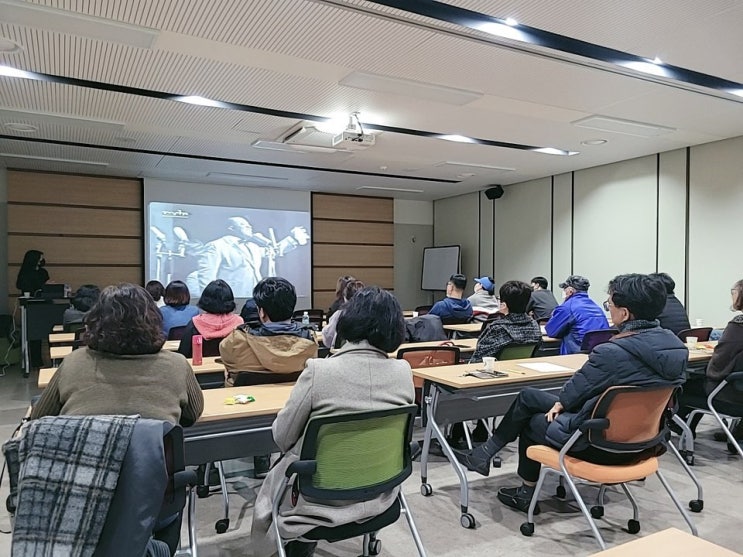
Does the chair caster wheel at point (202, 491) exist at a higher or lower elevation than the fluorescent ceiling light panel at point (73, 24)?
lower

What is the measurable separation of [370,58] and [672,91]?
2.65 meters

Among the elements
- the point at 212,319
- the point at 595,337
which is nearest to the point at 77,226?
the point at 212,319

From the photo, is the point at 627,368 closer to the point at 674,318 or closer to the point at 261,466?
the point at 261,466

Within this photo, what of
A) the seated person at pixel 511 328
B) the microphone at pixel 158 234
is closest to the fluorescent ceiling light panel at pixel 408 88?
the seated person at pixel 511 328

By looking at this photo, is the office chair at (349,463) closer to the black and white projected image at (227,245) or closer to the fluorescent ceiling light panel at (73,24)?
the fluorescent ceiling light panel at (73,24)

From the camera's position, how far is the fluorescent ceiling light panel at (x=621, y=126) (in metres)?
5.37

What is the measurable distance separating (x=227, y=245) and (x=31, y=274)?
9.57ft

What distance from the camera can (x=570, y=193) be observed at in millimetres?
8320

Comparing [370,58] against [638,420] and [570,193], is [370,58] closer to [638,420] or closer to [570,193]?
[638,420]

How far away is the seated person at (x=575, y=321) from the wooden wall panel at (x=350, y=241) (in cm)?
598

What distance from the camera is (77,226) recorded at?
27.8 ft

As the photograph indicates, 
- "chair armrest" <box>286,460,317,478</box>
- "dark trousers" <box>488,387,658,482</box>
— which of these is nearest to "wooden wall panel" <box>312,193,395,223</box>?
"dark trousers" <box>488,387,658,482</box>

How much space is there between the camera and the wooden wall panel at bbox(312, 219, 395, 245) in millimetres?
10289

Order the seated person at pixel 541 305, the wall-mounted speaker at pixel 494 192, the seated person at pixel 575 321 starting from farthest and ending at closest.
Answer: the wall-mounted speaker at pixel 494 192, the seated person at pixel 541 305, the seated person at pixel 575 321
